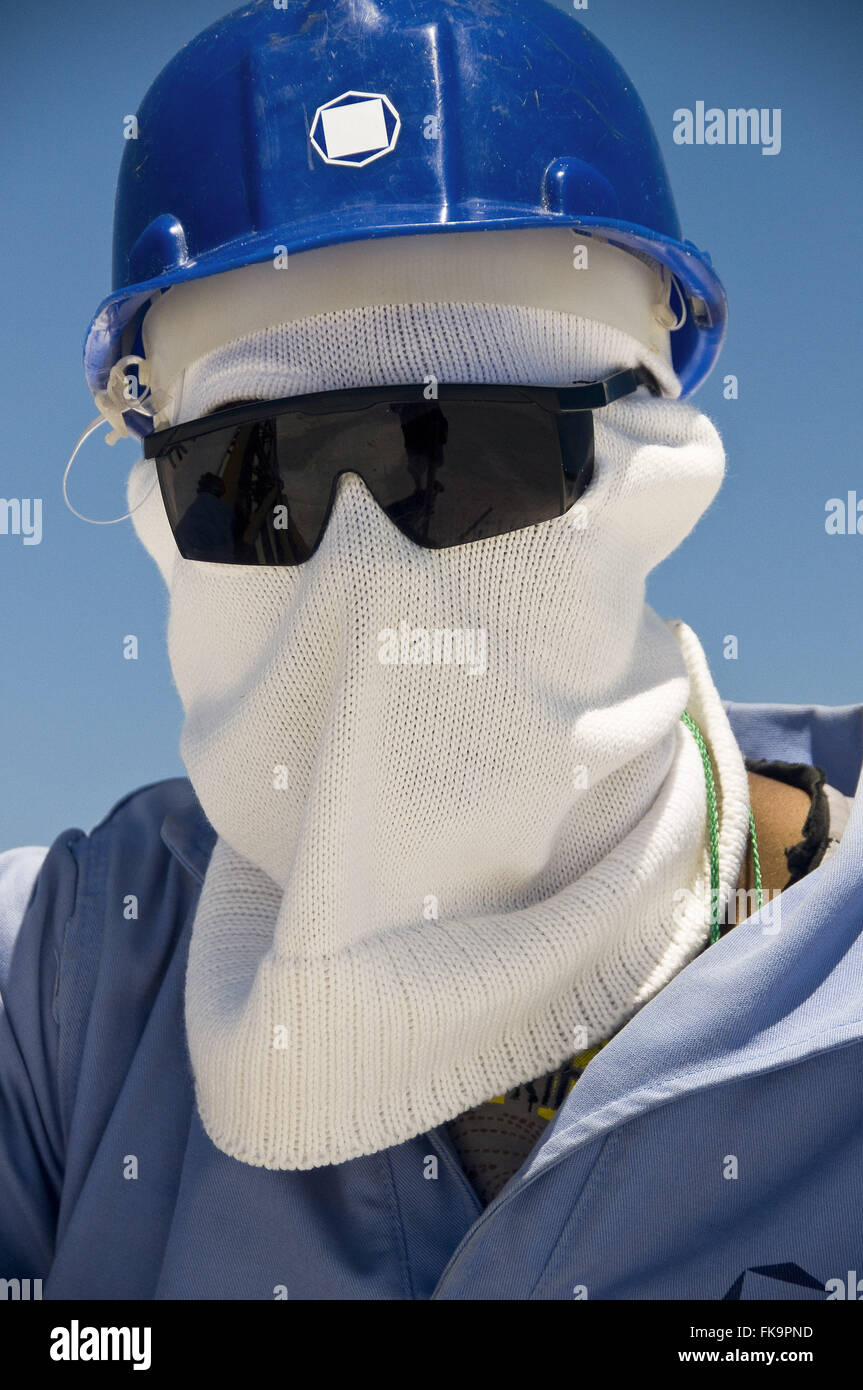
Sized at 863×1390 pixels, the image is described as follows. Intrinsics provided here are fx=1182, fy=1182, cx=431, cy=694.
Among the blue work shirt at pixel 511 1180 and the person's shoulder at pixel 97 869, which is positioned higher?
the person's shoulder at pixel 97 869

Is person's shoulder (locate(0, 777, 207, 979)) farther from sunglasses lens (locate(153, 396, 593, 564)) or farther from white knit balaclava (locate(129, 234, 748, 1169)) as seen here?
sunglasses lens (locate(153, 396, 593, 564))

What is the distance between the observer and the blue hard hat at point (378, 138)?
1.73 metres

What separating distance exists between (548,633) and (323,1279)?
91 cm

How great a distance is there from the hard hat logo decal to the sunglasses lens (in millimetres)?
416

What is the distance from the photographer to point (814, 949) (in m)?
1.50

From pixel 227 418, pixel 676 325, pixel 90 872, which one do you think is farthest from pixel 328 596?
pixel 676 325

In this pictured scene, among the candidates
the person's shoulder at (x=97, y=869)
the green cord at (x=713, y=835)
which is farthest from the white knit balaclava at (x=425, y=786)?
the person's shoulder at (x=97, y=869)

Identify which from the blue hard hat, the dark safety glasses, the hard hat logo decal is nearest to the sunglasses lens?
the dark safety glasses

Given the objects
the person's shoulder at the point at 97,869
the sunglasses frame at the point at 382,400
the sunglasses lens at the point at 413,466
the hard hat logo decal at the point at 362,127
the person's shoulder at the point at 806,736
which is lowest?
the person's shoulder at the point at 97,869

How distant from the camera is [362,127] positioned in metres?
1.74

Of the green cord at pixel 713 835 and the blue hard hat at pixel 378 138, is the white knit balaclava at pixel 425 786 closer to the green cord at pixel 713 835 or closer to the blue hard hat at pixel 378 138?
the green cord at pixel 713 835

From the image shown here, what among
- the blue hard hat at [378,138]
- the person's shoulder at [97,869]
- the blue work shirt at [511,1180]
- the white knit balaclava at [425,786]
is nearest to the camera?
the blue work shirt at [511,1180]

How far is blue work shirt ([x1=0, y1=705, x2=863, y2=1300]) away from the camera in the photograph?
1432mm

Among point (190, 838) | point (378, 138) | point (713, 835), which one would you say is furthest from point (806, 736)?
point (378, 138)
